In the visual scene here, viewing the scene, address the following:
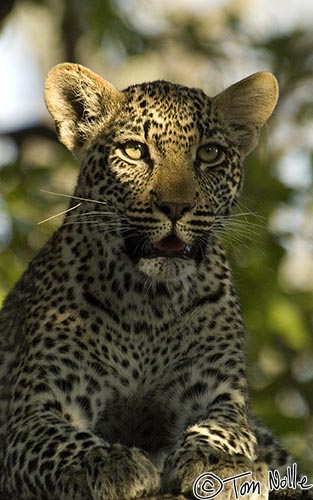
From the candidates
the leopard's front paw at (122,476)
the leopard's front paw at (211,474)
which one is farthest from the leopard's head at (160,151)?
the leopard's front paw at (122,476)

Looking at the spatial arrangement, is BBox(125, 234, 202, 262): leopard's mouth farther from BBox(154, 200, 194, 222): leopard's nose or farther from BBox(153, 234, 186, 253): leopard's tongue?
BBox(154, 200, 194, 222): leopard's nose

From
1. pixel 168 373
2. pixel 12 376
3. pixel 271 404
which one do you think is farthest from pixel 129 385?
pixel 271 404

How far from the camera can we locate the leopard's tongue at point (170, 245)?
9.97 metres

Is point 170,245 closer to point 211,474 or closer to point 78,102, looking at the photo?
point 211,474

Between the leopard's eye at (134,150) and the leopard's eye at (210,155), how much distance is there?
1.36 feet

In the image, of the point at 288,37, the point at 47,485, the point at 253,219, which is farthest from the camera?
the point at 288,37

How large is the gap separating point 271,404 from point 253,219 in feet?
6.66

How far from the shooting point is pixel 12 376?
36.4 feet

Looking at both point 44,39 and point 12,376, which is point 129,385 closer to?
point 12,376

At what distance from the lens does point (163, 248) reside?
10016 mm

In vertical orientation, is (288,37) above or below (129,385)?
above

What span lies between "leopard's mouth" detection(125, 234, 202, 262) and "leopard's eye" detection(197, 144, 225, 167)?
0.71 meters

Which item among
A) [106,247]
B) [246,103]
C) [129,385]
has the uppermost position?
[246,103]

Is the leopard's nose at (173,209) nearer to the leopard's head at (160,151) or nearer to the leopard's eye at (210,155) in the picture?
the leopard's head at (160,151)
